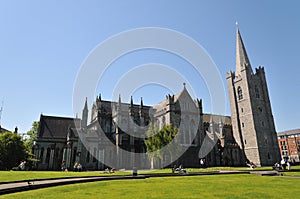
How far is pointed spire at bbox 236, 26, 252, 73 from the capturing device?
198ft

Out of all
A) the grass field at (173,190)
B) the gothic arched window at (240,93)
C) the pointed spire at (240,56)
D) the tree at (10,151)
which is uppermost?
the pointed spire at (240,56)

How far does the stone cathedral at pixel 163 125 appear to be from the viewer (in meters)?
43.4

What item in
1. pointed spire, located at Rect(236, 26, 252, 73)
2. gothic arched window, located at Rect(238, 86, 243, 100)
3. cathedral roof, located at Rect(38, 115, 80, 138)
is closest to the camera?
cathedral roof, located at Rect(38, 115, 80, 138)

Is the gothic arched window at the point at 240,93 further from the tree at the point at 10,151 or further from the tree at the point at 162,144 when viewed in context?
the tree at the point at 10,151

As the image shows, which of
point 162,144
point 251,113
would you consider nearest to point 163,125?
point 162,144

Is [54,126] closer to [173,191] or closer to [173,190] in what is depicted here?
[173,190]

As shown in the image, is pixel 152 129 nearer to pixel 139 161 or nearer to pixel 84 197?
pixel 139 161

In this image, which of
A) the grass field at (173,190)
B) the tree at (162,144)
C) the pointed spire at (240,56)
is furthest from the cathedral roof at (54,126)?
the pointed spire at (240,56)

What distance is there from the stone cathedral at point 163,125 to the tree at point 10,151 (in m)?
6.60

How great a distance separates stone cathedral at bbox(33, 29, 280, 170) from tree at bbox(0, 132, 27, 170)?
6.60 m

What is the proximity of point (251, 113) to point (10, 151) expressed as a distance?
2124 inches

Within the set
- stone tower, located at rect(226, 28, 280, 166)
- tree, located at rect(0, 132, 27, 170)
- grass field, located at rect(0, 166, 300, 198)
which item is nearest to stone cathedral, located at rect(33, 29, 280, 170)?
stone tower, located at rect(226, 28, 280, 166)

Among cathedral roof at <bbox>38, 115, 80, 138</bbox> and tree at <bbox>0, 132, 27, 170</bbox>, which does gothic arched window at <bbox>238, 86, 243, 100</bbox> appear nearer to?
cathedral roof at <bbox>38, 115, 80, 138</bbox>

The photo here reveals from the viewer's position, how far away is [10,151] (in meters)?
35.0
